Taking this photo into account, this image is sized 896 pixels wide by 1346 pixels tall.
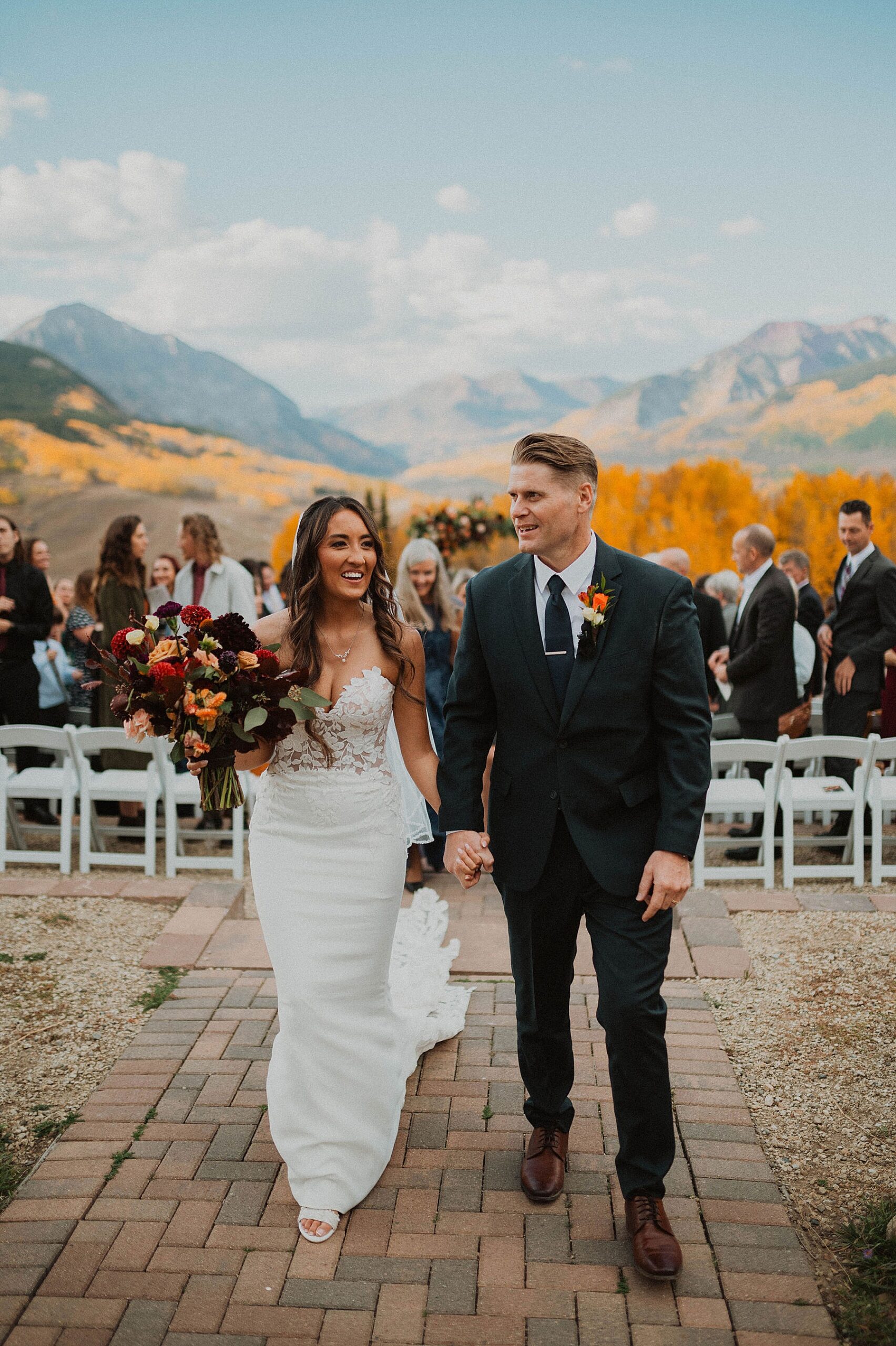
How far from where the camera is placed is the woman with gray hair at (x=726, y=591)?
8484mm

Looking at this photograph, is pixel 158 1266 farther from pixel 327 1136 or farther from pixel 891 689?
pixel 891 689

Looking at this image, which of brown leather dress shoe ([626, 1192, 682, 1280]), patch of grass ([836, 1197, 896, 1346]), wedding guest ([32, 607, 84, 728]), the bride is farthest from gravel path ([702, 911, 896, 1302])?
wedding guest ([32, 607, 84, 728])

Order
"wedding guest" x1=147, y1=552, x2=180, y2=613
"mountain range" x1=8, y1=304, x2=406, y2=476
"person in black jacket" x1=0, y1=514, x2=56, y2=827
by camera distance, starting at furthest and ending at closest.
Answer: "mountain range" x1=8, y1=304, x2=406, y2=476 < "wedding guest" x1=147, y1=552, x2=180, y2=613 < "person in black jacket" x1=0, y1=514, x2=56, y2=827

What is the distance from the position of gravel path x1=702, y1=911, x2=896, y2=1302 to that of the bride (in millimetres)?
1319

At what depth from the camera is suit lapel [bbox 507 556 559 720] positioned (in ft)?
9.36

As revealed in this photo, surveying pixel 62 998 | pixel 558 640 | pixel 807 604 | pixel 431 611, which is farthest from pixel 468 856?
pixel 807 604

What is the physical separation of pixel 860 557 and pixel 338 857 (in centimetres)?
501

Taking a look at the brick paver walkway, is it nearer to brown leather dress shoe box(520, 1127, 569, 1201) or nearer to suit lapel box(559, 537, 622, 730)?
brown leather dress shoe box(520, 1127, 569, 1201)

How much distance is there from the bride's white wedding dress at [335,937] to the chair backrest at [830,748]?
11.5 ft

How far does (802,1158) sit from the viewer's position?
11.2ft

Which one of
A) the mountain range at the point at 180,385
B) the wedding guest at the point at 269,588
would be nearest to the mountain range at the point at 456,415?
the mountain range at the point at 180,385

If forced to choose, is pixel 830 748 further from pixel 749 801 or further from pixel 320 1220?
pixel 320 1220

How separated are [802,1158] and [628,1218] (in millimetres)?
880

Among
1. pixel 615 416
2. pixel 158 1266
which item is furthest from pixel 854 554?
pixel 615 416
